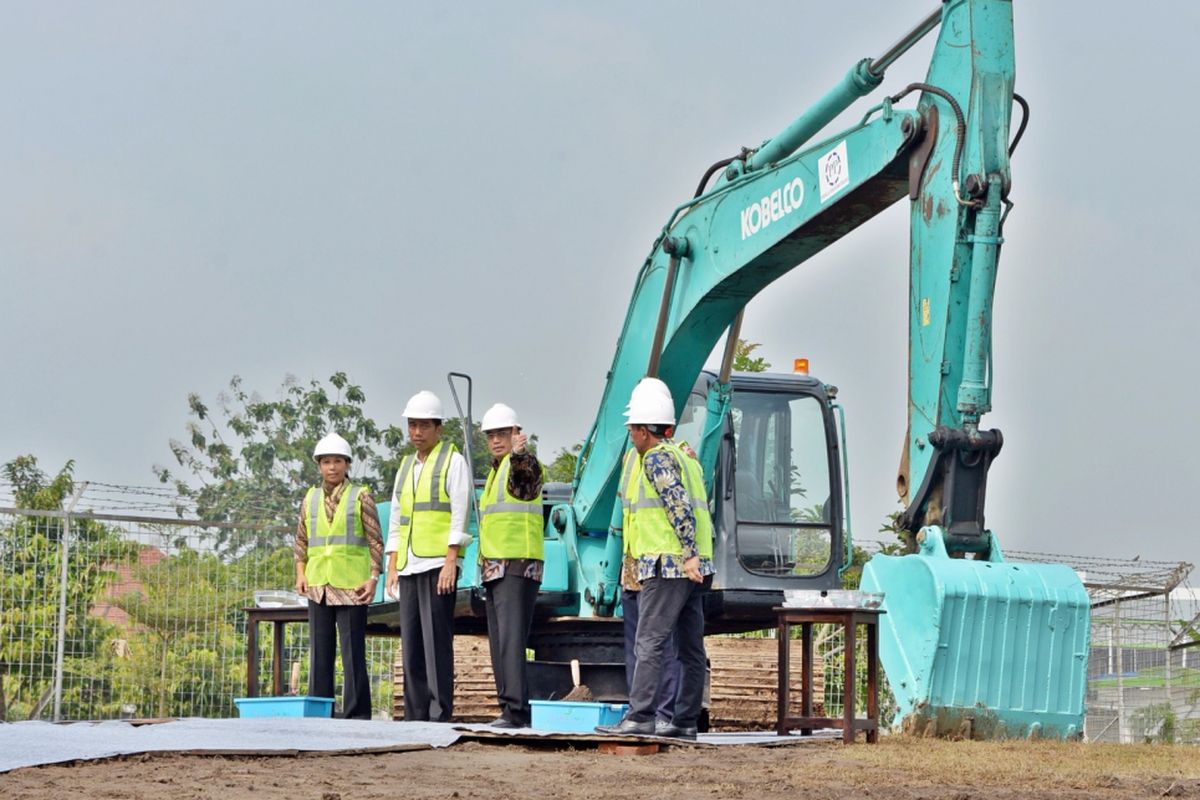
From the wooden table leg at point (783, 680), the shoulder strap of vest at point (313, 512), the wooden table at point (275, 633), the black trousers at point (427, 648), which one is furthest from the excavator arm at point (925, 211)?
the wooden table at point (275, 633)

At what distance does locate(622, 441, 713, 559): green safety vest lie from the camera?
29.6 ft

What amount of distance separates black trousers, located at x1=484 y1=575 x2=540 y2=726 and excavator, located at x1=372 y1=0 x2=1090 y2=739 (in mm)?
893

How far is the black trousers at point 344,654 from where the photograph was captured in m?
11.1

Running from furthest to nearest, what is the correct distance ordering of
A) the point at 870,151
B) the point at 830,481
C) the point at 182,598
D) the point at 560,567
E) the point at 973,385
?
the point at 182,598 → the point at 830,481 → the point at 560,567 → the point at 870,151 → the point at 973,385

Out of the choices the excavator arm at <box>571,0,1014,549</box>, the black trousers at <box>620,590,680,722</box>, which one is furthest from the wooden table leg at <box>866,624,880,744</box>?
the black trousers at <box>620,590,680,722</box>

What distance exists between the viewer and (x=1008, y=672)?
9742 millimetres

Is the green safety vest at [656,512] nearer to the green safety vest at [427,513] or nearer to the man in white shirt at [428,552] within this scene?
the man in white shirt at [428,552]

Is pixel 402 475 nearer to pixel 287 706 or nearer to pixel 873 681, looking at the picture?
pixel 287 706

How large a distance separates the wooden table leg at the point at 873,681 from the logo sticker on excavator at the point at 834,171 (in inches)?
90.8

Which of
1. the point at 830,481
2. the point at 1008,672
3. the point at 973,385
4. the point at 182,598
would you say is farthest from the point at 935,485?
the point at 182,598

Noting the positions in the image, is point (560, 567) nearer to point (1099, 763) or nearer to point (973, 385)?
point (973, 385)

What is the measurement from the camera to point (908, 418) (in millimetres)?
9312

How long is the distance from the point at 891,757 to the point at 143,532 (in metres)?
8.47

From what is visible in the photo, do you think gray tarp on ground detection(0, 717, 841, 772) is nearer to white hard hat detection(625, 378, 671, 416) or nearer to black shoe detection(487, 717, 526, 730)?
black shoe detection(487, 717, 526, 730)
